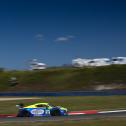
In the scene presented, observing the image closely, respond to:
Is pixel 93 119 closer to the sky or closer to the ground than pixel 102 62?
closer to the ground

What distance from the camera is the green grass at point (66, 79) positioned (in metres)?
93.8

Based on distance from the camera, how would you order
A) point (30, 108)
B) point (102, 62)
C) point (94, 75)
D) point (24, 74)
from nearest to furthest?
point (30, 108) < point (94, 75) < point (24, 74) < point (102, 62)

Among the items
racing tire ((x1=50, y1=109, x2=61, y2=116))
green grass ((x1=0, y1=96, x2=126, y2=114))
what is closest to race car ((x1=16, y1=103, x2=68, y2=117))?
racing tire ((x1=50, y1=109, x2=61, y2=116))

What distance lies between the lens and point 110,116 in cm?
3209

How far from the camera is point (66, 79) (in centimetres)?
10075

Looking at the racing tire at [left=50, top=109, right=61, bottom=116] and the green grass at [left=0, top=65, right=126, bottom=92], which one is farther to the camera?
the green grass at [left=0, top=65, right=126, bottom=92]

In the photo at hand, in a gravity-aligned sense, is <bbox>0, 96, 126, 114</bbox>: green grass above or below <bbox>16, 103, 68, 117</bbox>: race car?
above

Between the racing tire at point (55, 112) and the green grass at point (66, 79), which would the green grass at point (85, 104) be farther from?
the green grass at point (66, 79)

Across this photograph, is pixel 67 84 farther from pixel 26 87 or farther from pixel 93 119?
pixel 93 119

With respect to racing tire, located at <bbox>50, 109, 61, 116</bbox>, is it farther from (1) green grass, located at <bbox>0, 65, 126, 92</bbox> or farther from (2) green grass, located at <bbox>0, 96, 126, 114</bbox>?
(1) green grass, located at <bbox>0, 65, 126, 92</bbox>

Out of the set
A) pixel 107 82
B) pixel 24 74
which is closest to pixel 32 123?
pixel 107 82

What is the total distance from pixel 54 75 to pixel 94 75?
1020 centimetres

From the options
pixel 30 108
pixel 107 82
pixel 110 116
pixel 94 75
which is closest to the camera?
pixel 110 116

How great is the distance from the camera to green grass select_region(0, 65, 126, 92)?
93.8 meters
